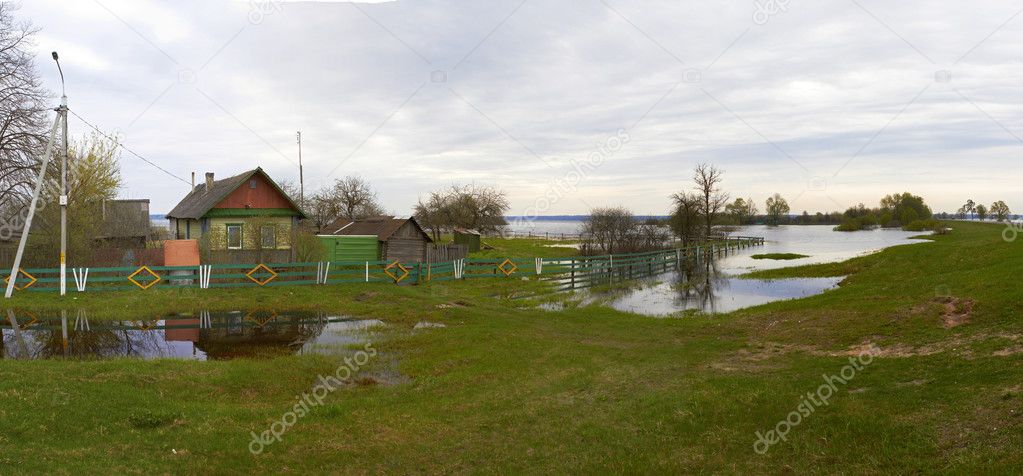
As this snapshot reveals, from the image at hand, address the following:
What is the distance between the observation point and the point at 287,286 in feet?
84.8

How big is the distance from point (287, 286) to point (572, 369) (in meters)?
17.9

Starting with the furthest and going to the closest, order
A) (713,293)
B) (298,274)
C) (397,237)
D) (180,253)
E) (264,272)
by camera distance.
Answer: (397,237) → (713,293) → (180,253) → (264,272) → (298,274)

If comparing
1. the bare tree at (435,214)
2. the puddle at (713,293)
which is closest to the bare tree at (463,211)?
the bare tree at (435,214)

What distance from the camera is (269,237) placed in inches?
1254

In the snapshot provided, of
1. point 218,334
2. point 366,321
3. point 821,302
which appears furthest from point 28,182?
point 821,302

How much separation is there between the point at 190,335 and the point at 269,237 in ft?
52.3

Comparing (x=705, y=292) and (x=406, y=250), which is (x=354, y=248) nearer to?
(x=406, y=250)

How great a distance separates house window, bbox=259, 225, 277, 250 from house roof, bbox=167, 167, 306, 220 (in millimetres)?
1971

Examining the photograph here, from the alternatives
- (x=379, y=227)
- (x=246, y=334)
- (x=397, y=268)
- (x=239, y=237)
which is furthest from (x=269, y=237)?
(x=246, y=334)

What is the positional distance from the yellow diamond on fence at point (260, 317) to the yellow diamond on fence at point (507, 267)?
15586mm

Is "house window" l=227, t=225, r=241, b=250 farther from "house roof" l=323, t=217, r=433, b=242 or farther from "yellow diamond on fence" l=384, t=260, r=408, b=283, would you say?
"yellow diamond on fence" l=384, t=260, r=408, b=283

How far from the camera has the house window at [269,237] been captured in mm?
31312

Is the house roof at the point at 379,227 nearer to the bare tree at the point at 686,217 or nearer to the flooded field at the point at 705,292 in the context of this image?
the flooded field at the point at 705,292

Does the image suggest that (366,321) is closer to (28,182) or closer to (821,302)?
(821,302)
